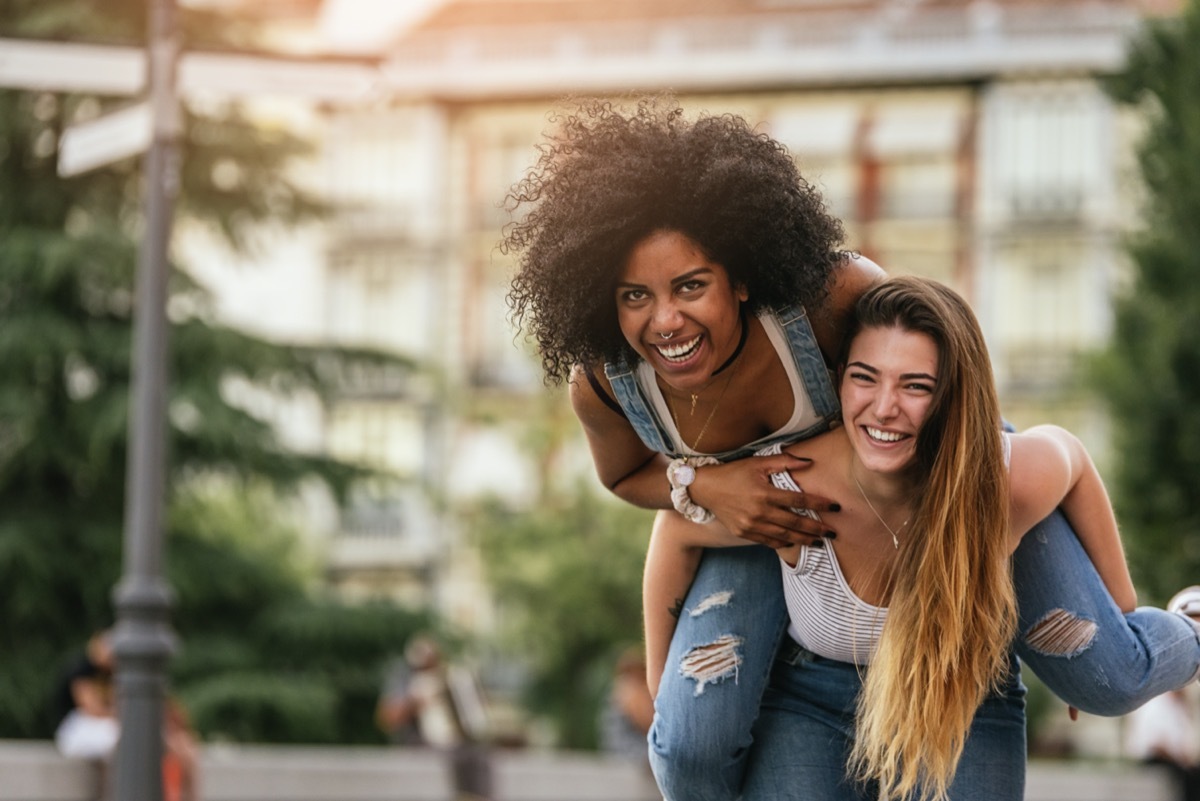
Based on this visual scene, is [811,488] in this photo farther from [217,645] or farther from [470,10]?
[470,10]

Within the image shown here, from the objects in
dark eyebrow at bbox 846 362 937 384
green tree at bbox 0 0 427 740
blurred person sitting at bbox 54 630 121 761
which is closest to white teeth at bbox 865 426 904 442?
dark eyebrow at bbox 846 362 937 384

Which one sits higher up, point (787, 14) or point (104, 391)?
point (787, 14)

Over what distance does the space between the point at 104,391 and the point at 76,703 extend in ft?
23.1

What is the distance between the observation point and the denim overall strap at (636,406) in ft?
12.4

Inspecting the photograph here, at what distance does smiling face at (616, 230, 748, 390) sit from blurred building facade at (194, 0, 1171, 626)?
3365 centimetres

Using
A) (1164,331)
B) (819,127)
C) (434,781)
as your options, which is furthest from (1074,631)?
(819,127)

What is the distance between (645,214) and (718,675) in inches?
37.1

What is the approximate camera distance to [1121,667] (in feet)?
12.9

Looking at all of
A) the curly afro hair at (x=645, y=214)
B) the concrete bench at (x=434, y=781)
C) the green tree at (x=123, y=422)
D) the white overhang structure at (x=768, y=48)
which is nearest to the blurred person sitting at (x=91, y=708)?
the concrete bench at (x=434, y=781)

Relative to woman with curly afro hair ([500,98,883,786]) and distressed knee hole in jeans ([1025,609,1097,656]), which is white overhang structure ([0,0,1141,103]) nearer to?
woman with curly afro hair ([500,98,883,786])

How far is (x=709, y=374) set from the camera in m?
3.68

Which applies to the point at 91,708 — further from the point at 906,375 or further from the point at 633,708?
the point at 906,375

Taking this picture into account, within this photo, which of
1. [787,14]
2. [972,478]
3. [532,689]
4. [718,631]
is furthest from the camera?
[787,14]

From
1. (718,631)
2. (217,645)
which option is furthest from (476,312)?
(718,631)
